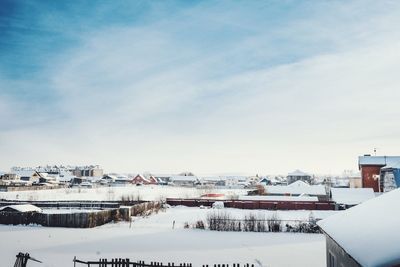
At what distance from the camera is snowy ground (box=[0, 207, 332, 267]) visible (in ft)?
61.2

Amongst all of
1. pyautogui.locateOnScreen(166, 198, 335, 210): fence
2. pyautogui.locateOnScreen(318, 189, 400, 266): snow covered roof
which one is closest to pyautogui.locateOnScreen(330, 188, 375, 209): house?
pyautogui.locateOnScreen(166, 198, 335, 210): fence

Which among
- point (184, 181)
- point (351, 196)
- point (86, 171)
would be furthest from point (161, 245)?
point (86, 171)

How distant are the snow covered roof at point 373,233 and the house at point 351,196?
1444 inches

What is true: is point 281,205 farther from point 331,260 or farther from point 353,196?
point 331,260

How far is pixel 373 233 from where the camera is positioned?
7.19 metres

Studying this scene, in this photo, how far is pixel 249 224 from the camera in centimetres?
3047

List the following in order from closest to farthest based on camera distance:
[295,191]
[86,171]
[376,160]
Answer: [376,160], [295,191], [86,171]

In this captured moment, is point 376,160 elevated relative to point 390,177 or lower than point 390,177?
elevated

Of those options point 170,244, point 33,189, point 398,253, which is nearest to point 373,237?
point 398,253

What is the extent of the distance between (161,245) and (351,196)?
106 feet

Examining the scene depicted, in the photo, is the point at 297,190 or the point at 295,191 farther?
the point at 297,190

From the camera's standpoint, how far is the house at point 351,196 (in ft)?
145

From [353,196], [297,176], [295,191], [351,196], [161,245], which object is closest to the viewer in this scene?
[161,245]

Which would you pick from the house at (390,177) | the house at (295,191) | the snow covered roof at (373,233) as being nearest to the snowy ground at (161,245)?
the snow covered roof at (373,233)
